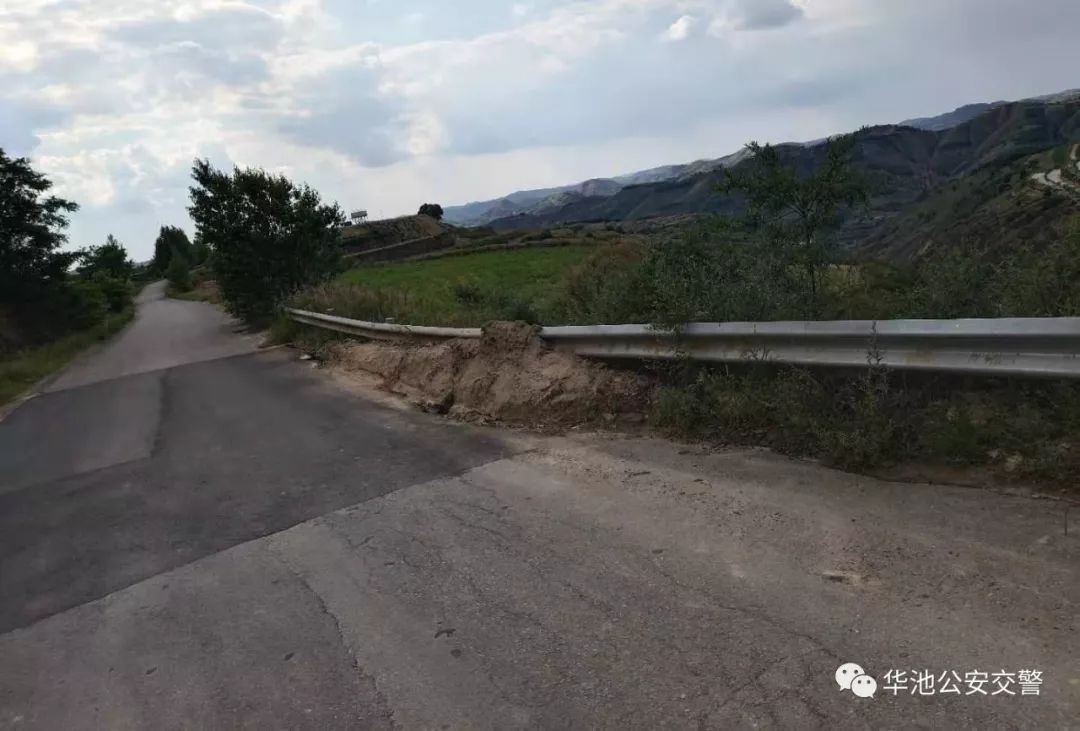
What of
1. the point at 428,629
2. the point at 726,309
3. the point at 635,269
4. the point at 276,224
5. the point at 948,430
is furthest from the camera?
the point at 276,224

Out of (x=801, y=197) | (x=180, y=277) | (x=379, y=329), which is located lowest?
(x=379, y=329)

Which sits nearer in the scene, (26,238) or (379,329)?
(379,329)

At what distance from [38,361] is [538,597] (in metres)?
20.9

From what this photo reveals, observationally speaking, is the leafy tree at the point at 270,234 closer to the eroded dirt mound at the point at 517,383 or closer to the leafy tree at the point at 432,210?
the eroded dirt mound at the point at 517,383

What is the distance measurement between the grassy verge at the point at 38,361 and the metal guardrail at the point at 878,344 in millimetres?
13180

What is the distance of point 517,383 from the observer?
742cm

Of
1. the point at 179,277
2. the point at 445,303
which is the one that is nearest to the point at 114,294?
the point at 179,277

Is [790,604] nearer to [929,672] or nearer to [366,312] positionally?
[929,672]

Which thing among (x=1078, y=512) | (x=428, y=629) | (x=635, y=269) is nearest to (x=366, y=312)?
(x=635, y=269)

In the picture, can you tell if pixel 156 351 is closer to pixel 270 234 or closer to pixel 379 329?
pixel 270 234

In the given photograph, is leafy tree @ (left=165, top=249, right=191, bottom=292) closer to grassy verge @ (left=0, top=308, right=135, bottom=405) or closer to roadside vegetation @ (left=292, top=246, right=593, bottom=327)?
grassy verge @ (left=0, top=308, right=135, bottom=405)

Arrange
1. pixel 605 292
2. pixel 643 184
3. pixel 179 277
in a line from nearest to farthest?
pixel 605 292 → pixel 643 184 → pixel 179 277

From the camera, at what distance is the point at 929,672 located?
2.71 meters

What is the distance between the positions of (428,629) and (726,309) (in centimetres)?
375
